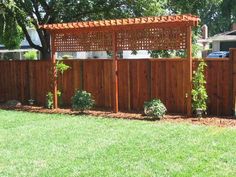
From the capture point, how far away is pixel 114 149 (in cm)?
830

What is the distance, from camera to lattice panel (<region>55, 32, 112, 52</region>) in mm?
13305

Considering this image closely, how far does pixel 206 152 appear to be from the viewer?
26.0 feet

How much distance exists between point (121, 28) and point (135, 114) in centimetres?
233

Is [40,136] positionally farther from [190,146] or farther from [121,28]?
[121,28]

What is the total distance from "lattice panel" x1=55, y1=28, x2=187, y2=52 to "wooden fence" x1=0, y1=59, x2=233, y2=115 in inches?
20.2

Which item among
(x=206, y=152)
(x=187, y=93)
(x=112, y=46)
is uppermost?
(x=112, y=46)

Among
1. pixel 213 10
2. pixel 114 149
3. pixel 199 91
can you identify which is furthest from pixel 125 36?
pixel 213 10

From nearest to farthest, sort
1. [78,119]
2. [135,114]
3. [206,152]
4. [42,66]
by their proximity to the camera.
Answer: [206,152], [78,119], [135,114], [42,66]

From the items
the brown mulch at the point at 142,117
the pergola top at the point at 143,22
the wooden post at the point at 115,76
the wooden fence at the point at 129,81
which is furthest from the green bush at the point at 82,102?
the pergola top at the point at 143,22

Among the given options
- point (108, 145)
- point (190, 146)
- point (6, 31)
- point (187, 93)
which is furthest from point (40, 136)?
point (6, 31)

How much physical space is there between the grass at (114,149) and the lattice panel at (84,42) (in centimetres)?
277

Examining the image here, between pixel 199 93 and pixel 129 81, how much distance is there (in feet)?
7.99

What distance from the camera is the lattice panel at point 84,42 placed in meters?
13.3

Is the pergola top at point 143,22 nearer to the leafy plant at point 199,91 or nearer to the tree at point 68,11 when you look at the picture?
the leafy plant at point 199,91
